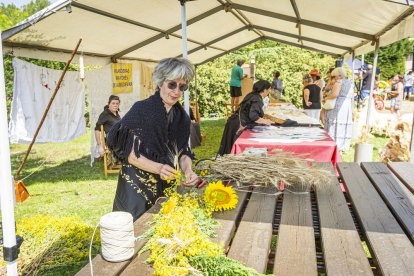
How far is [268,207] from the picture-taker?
1570 mm

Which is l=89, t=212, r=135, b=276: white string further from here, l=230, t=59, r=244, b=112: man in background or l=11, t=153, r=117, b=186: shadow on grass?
l=230, t=59, r=244, b=112: man in background

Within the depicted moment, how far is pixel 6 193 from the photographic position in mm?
1036

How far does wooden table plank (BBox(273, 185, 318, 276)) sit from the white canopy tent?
8.49 feet

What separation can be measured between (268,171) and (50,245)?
4.37ft

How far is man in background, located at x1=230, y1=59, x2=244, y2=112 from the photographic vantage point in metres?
10.0

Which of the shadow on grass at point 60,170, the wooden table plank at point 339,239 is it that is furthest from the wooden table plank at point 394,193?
the shadow on grass at point 60,170

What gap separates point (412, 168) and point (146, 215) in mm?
1893

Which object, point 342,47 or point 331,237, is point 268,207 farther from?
point 342,47

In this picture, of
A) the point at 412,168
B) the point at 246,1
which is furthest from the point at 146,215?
the point at 246,1

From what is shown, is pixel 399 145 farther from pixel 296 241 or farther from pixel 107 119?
pixel 296 241

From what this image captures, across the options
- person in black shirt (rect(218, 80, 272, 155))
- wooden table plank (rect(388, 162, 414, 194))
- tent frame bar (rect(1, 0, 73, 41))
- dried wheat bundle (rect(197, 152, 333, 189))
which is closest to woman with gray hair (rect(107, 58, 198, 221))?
dried wheat bundle (rect(197, 152, 333, 189))

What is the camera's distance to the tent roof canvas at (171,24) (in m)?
4.14

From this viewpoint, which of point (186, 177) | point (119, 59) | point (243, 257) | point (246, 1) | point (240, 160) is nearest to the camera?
point (243, 257)

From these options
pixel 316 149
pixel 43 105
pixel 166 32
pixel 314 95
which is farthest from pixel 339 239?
pixel 314 95
